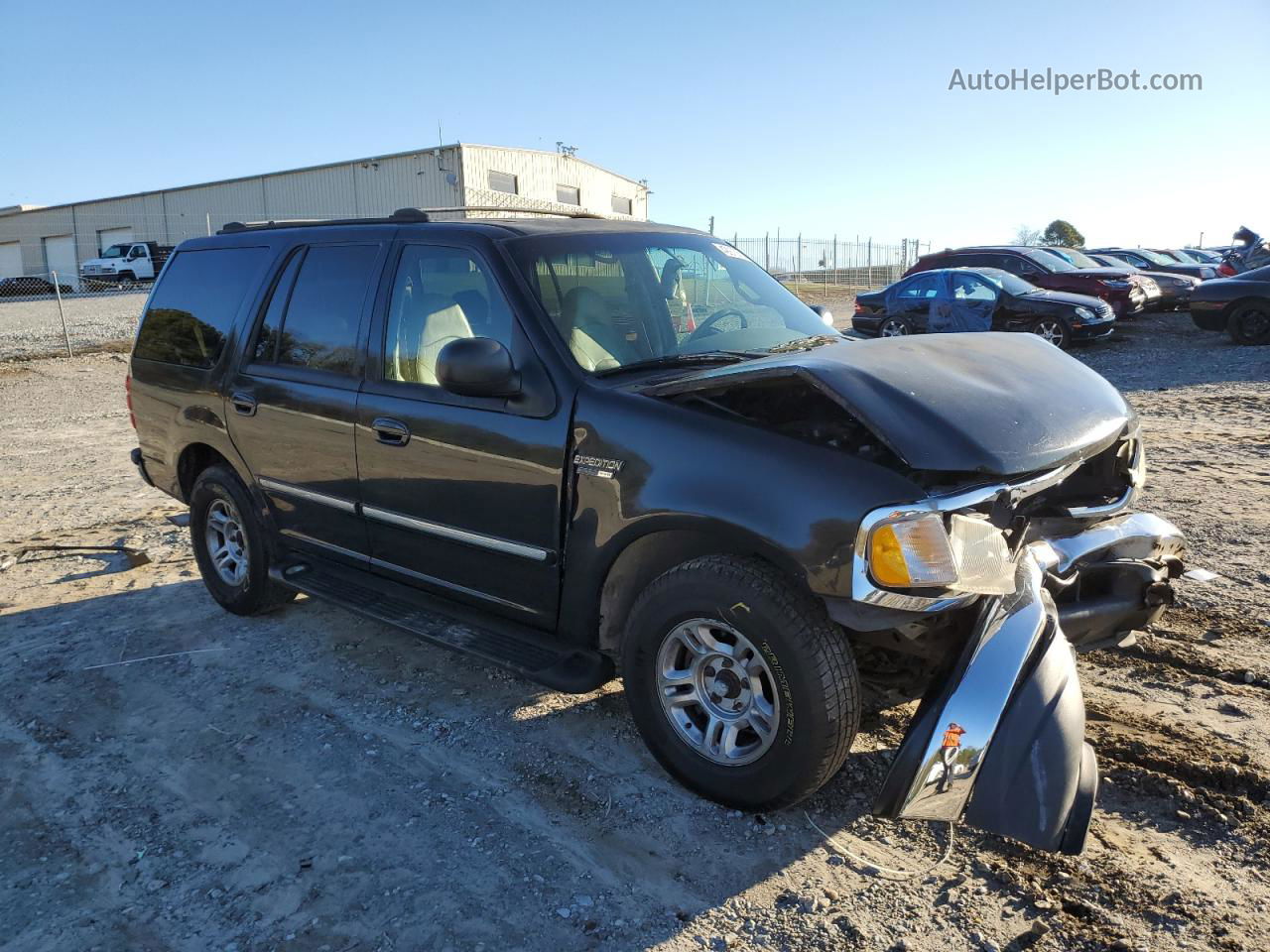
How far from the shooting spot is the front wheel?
15.0 meters

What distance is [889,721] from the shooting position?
12.1ft

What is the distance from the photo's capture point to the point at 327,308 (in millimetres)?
4410

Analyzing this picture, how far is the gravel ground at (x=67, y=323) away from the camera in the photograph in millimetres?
17328

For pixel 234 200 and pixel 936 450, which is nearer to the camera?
pixel 936 450

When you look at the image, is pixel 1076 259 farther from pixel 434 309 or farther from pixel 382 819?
pixel 382 819

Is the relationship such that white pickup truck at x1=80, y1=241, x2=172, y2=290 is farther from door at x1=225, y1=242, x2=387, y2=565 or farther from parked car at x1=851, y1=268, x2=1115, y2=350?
door at x1=225, y1=242, x2=387, y2=565

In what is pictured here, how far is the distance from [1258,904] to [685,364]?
251cm

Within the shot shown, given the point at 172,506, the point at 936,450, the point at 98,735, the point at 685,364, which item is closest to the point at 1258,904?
the point at 936,450

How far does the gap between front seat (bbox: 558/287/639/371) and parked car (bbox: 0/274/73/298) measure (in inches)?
1315

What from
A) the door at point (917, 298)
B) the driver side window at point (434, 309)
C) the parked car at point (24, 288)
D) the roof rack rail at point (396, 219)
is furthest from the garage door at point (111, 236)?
the driver side window at point (434, 309)

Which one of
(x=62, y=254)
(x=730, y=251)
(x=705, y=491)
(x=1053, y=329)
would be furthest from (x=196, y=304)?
(x=62, y=254)

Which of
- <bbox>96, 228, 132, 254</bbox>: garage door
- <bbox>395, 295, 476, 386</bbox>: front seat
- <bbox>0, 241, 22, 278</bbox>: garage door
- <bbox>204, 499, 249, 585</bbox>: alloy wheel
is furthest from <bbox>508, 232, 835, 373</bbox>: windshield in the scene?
<bbox>0, 241, 22, 278</bbox>: garage door

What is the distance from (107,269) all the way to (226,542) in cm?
3176

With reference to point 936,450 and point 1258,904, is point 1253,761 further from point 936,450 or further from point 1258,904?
point 936,450
